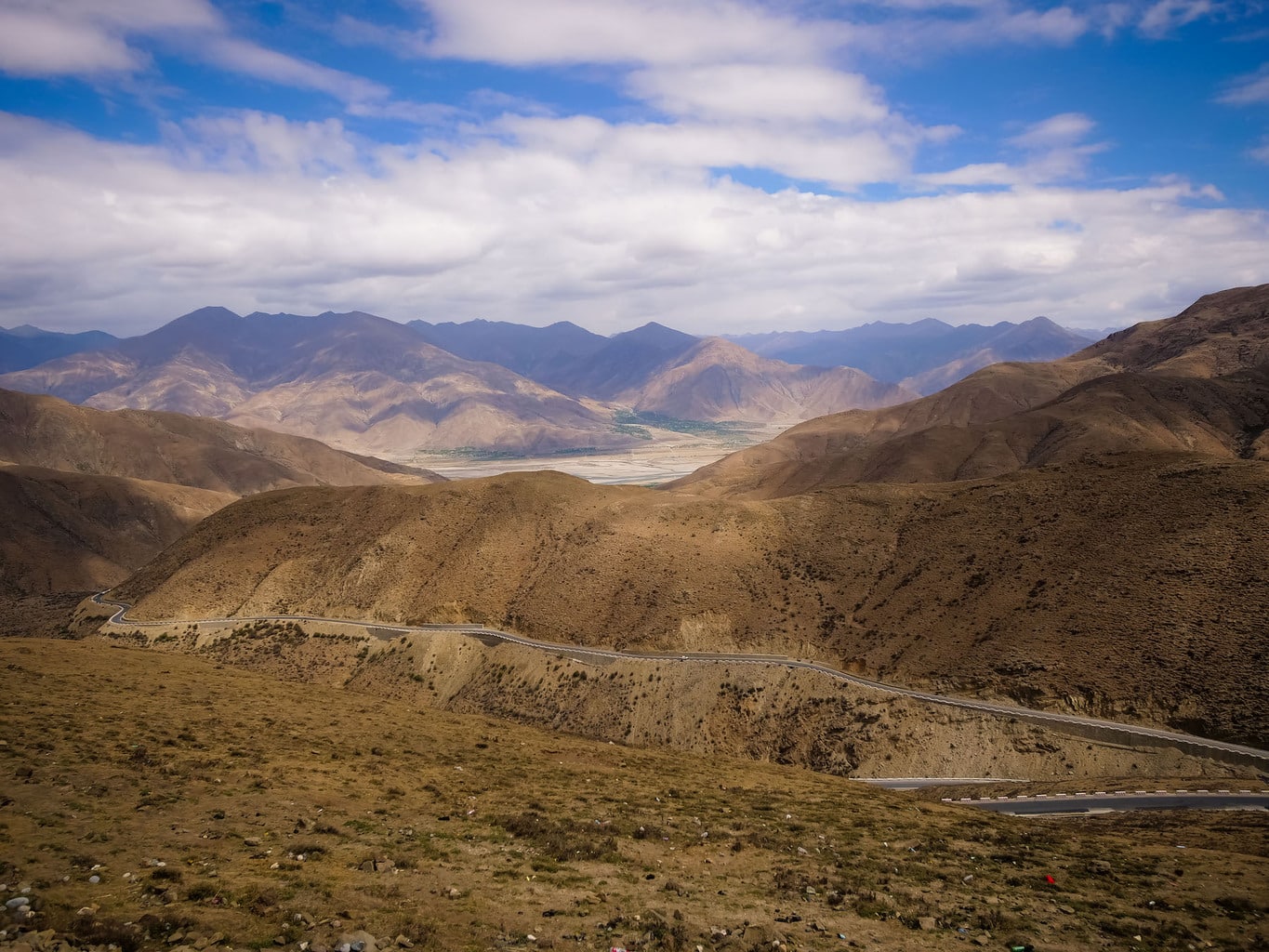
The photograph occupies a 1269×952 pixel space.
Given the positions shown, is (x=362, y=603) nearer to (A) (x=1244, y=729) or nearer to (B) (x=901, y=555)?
(B) (x=901, y=555)

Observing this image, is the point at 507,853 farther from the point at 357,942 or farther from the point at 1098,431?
the point at 1098,431

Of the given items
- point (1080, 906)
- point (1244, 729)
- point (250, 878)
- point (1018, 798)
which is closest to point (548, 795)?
point (250, 878)

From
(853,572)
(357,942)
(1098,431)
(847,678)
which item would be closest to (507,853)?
(357,942)

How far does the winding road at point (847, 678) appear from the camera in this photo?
141 feet

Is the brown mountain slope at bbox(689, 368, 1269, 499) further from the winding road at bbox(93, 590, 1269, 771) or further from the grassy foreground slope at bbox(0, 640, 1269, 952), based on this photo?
the grassy foreground slope at bbox(0, 640, 1269, 952)

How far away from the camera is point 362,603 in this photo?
255 feet

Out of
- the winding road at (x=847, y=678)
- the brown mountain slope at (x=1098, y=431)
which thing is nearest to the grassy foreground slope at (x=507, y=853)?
the winding road at (x=847, y=678)

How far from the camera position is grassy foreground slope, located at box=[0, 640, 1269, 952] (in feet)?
57.2

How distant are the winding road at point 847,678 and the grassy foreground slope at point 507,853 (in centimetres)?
1412

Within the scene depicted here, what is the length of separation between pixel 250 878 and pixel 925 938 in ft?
55.9

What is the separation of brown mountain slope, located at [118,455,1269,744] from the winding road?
1289 millimetres

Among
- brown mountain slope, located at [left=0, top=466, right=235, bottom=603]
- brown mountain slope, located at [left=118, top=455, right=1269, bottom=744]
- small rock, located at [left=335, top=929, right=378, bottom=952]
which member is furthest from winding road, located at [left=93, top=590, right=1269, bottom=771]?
small rock, located at [left=335, top=929, right=378, bottom=952]

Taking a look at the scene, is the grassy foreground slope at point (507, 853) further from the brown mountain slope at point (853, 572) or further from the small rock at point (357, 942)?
the brown mountain slope at point (853, 572)

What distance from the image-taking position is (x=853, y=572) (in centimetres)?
7200
